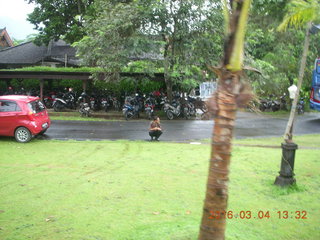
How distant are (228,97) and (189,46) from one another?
1543cm

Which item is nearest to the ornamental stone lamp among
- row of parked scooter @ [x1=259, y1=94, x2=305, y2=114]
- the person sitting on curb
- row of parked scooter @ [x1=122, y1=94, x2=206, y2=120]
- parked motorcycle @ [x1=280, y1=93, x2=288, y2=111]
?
the person sitting on curb

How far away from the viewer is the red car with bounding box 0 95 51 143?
1216cm

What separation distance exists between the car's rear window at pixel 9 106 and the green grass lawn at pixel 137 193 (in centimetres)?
166

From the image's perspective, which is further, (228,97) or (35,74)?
(35,74)

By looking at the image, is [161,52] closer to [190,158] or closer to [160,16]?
[160,16]

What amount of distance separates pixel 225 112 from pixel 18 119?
34.5 ft

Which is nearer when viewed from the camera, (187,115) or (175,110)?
(175,110)

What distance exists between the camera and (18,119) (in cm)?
1215

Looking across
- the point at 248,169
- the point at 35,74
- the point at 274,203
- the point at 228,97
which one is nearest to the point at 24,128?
the point at 248,169

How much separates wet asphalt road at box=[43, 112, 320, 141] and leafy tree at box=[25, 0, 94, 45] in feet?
40.8

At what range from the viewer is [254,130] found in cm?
1658

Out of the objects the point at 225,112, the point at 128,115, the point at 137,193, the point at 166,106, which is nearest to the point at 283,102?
the point at 166,106

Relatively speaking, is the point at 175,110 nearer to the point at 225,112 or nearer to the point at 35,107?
the point at 35,107

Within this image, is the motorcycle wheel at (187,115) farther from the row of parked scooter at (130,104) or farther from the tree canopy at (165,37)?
the tree canopy at (165,37)
